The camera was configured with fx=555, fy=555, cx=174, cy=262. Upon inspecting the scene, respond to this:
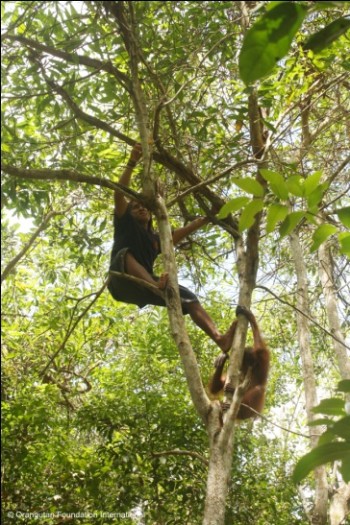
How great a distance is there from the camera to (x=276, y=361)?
743cm

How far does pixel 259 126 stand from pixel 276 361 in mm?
4369

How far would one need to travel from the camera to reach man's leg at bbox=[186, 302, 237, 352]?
3658mm

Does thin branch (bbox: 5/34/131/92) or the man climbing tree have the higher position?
the man climbing tree

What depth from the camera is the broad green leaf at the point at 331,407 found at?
101cm

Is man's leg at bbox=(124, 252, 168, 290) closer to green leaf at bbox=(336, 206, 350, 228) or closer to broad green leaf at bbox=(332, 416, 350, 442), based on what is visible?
green leaf at bbox=(336, 206, 350, 228)

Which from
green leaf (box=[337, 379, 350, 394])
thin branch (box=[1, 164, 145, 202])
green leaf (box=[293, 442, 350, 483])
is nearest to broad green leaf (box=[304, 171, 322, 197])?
green leaf (box=[337, 379, 350, 394])

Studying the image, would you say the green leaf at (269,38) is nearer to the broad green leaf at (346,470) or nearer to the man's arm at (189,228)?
the broad green leaf at (346,470)

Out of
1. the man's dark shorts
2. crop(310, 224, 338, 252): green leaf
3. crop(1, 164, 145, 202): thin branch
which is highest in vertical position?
the man's dark shorts

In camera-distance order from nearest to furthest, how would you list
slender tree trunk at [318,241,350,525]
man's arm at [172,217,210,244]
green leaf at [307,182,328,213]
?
green leaf at [307,182,328,213]
man's arm at [172,217,210,244]
slender tree trunk at [318,241,350,525]

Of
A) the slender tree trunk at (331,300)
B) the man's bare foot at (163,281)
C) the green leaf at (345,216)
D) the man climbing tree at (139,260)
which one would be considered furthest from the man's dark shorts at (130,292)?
the green leaf at (345,216)

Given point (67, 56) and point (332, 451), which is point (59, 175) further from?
point (332, 451)

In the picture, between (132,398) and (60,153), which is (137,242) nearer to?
(60,153)

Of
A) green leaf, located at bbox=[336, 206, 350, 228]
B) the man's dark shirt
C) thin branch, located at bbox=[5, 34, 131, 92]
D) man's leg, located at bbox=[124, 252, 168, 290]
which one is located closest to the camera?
green leaf, located at bbox=[336, 206, 350, 228]

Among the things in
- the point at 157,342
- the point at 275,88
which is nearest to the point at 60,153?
the point at 275,88
